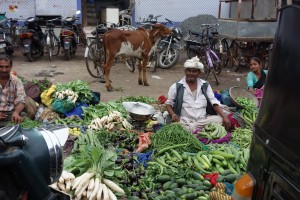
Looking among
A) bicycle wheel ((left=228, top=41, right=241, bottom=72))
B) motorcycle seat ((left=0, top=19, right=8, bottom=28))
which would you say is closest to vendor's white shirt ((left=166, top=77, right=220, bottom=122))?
bicycle wheel ((left=228, top=41, right=241, bottom=72))

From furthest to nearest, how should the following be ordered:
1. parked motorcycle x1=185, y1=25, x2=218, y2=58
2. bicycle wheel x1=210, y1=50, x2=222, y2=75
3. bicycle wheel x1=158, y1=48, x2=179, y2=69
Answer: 1. bicycle wheel x1=158, y1=48, x2=179, y2=69
2. parked motorcycle x1=185, y1=25, x2=218, y2=58
3. bicycle wheel x1=210, y1=50, x2=222, y2=75

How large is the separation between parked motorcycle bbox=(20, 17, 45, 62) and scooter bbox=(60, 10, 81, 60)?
0.86 m

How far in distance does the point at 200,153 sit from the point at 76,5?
11556mm

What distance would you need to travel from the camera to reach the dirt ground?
9.28 m

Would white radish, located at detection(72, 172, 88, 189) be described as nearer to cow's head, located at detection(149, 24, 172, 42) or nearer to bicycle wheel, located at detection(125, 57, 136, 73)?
cow's head, located at detection(149, 24, 172, 42)

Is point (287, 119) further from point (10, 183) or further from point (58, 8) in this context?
point (58, 8)

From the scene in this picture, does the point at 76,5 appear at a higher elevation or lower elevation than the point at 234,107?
higher

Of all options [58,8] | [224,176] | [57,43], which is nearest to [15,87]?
[224,176]

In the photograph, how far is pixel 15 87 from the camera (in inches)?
220

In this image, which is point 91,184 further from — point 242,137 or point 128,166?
point 242,137

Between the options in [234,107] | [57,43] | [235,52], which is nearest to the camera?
[234,107]

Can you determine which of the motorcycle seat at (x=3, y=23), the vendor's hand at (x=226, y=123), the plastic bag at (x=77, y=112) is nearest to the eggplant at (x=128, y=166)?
the vendor's hand at (x=226, y=123)

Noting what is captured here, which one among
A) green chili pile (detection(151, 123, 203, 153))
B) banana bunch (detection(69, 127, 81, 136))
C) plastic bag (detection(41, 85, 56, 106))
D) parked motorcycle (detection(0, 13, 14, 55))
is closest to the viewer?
green chili pile (detection(151, 123, 203, 153))

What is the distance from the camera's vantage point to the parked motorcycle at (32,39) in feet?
39.0
